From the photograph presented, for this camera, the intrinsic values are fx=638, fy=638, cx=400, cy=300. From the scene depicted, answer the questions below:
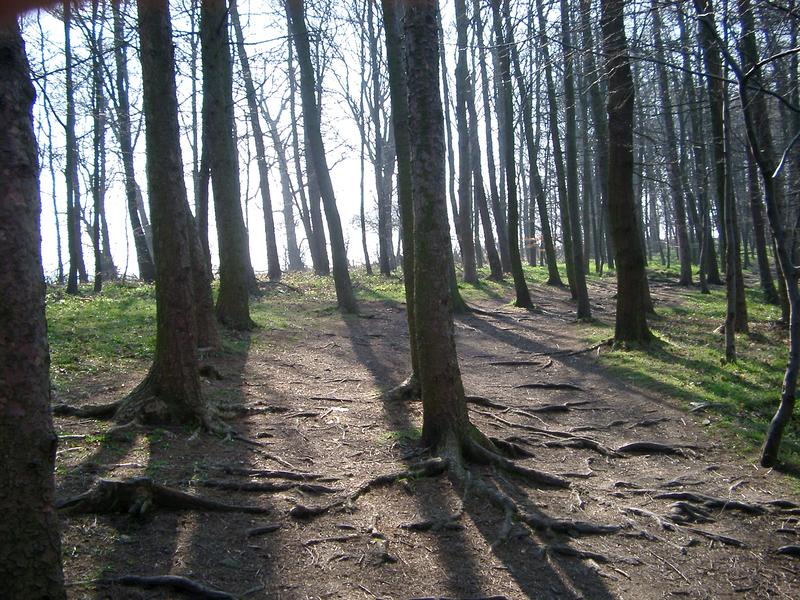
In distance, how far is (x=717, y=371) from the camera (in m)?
10.2

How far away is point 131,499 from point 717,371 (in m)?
8.95

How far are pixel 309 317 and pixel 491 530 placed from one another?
12.0 metres

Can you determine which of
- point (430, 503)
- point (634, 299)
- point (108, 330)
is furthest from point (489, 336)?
point (430, 503)

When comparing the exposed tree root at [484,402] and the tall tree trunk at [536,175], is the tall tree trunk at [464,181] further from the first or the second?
the exposed tree root at [484,402]

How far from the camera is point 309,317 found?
16688 millimetres

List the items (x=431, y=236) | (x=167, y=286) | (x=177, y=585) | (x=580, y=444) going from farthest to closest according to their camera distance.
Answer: (x=580, y=444) < (x=167, y=286) < (x=431, y=236) < (x=177, y=585)

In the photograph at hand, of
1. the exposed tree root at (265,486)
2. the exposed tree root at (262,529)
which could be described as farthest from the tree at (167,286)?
the exposed tree root at (262,529)

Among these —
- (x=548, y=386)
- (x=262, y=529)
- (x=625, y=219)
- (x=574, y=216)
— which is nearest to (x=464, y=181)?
(x=574, y=216)

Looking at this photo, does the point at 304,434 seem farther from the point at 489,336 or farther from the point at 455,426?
the point at 489,336

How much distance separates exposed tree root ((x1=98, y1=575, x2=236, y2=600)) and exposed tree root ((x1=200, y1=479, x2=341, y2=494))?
65.0 inches

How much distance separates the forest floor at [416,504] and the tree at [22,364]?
0.84 m

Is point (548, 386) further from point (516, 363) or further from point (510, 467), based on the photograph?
point (510, 467)

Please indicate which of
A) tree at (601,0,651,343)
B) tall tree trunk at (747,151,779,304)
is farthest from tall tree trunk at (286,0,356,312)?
tall tree trunk at (747,151,779,304)

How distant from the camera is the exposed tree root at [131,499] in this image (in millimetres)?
4652
